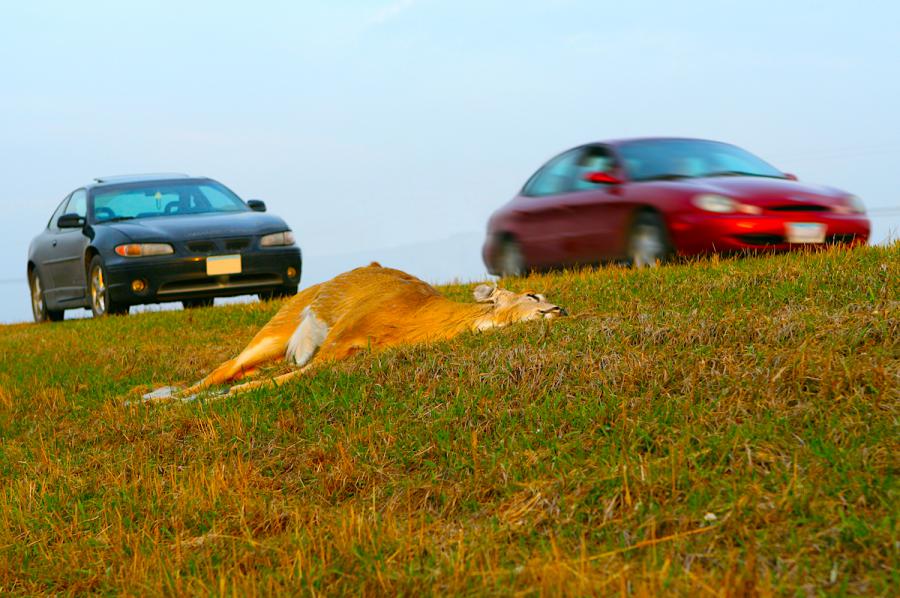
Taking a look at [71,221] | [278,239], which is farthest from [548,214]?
[71,221]

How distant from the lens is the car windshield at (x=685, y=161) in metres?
11.2

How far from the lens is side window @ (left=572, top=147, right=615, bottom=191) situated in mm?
11672

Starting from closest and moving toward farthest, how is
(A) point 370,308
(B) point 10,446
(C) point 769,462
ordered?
(C) point 769,462, (B) point 10,446, (A) point 370,308

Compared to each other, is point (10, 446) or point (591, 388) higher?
point (591, 388)

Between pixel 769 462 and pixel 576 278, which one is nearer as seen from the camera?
pixel 769 462

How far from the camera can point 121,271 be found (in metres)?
13.3

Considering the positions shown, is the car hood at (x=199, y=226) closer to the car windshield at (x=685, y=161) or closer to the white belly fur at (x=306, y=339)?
the car windshield at (x=685, y=161)

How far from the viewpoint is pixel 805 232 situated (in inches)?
407

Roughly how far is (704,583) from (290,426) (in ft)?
9.99

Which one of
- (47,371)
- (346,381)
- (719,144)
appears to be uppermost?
(719,144)

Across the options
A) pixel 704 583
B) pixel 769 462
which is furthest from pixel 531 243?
pixel 704 583

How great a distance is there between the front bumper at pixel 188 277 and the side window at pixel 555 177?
3.39 metres

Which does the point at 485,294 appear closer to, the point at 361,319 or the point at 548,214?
the point at 361,319

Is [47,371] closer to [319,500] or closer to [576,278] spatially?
[576,278]
